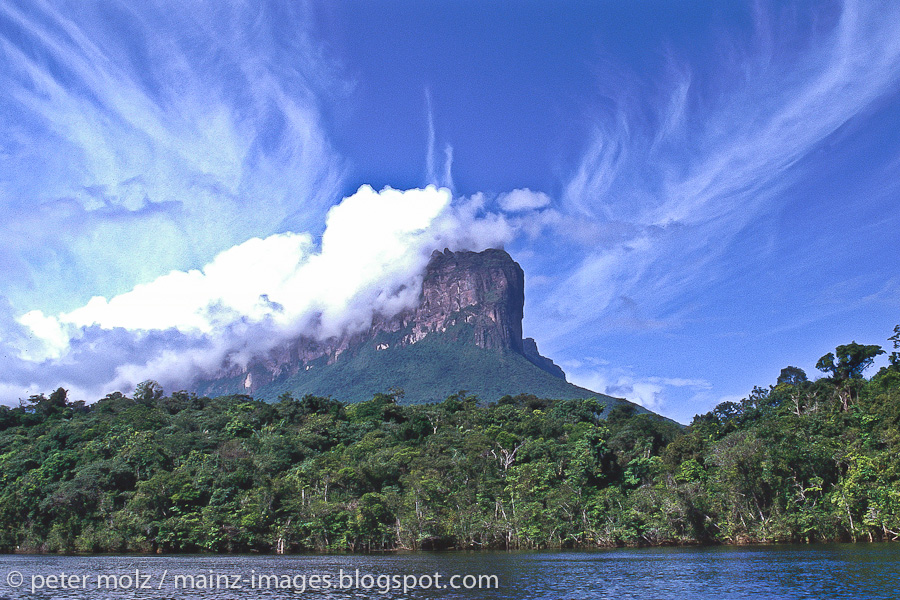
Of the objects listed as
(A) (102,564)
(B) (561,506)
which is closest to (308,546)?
(A) (102,564)

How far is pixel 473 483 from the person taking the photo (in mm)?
60469

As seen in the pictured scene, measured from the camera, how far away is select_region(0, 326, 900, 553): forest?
4922 cm

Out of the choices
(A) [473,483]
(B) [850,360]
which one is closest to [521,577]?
(A) [473,483]

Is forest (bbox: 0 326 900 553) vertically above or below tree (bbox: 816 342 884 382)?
below

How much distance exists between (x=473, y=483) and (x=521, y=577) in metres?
29.5

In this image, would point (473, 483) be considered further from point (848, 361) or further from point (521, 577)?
point (848, 361)

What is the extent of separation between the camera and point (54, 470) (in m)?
67.1

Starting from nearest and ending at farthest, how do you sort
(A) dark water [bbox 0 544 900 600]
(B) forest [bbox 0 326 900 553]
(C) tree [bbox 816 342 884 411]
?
(A) dark water [bbox 0 544 900 600]
(B) forest [bbox 0 326 900 553]
(C) tree [bbox 816 342 884 411]

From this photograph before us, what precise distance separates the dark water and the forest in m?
7.15

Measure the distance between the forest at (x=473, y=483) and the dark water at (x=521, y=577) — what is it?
7.15 meters

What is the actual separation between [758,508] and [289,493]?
127ft

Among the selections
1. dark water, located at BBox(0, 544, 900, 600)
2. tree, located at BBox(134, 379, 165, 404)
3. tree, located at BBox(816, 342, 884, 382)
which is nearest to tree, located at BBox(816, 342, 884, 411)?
tree, located at BBox(816, 342, 884, 382)

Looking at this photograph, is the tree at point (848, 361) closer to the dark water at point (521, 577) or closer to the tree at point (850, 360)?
the tree at point (850, 360)

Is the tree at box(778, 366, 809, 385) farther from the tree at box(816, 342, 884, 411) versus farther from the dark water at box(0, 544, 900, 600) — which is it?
the dark water at box(0, 544, 900, 600)
